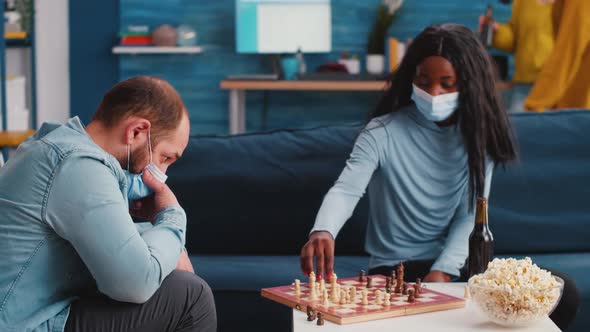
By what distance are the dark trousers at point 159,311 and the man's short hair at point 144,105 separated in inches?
11.7

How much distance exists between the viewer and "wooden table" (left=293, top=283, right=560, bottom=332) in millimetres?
1634

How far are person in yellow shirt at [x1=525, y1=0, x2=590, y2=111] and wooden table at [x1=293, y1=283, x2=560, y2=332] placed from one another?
2.86m

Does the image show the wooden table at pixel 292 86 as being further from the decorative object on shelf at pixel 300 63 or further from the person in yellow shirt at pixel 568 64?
the person in yellow shirt at pixel 568 64

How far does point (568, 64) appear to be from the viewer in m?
4.71

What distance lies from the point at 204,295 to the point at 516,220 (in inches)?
58.5

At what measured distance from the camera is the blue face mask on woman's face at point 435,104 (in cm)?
233

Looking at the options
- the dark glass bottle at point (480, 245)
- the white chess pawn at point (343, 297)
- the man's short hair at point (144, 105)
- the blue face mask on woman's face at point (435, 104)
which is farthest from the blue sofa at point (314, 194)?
the man's short hair at point (144, 105)

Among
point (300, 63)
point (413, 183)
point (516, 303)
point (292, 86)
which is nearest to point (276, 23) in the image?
point (300, 63)

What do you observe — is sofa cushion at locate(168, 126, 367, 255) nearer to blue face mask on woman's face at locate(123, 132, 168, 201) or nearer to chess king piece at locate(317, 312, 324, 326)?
blue face mask on woman's face at locate(123, 132, 168, 201)

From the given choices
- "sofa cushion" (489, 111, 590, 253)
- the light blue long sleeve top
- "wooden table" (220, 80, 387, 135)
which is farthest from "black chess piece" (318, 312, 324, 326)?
"wooden table" (220, 80, 387, 135)

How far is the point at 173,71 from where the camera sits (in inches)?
270

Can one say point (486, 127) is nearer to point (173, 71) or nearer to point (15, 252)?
point (15, 252)

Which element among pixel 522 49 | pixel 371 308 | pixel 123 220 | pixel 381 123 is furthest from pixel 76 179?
pixel 522 49

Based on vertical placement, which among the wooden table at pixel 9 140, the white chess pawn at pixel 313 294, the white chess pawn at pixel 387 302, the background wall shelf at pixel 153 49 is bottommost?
the wooden table at pixel 9 140
